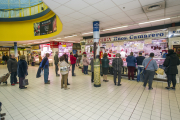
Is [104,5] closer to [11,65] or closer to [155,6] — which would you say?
[155,6]

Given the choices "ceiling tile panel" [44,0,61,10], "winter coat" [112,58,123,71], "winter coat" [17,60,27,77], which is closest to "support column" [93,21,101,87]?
"winter coat" [112,58,123,71]

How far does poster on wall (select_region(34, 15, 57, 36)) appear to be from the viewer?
9.20m

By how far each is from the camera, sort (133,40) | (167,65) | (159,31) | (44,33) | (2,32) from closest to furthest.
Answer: (167,65), (159,31), (133,40), (44,33), (2,32)

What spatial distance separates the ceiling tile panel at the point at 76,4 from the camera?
3.49 m

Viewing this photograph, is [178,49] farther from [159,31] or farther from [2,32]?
[2,32]

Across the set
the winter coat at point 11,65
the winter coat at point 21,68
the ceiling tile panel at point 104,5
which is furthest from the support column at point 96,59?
the winter coat at point 11,65

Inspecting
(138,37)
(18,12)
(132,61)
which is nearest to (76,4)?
(132,61)

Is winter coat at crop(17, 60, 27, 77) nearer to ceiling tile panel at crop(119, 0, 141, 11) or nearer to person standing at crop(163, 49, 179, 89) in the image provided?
ceiling tile panel at crop(119, 0, 141, 11)

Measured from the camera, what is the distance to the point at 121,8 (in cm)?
401

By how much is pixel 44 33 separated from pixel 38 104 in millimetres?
8436

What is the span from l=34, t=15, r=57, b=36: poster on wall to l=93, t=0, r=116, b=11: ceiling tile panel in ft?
20.2

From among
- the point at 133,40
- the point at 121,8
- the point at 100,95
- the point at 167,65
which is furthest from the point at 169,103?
the point at 133,40

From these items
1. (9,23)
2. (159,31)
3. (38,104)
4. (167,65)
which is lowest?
(38,104)

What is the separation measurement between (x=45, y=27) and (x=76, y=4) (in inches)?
304
